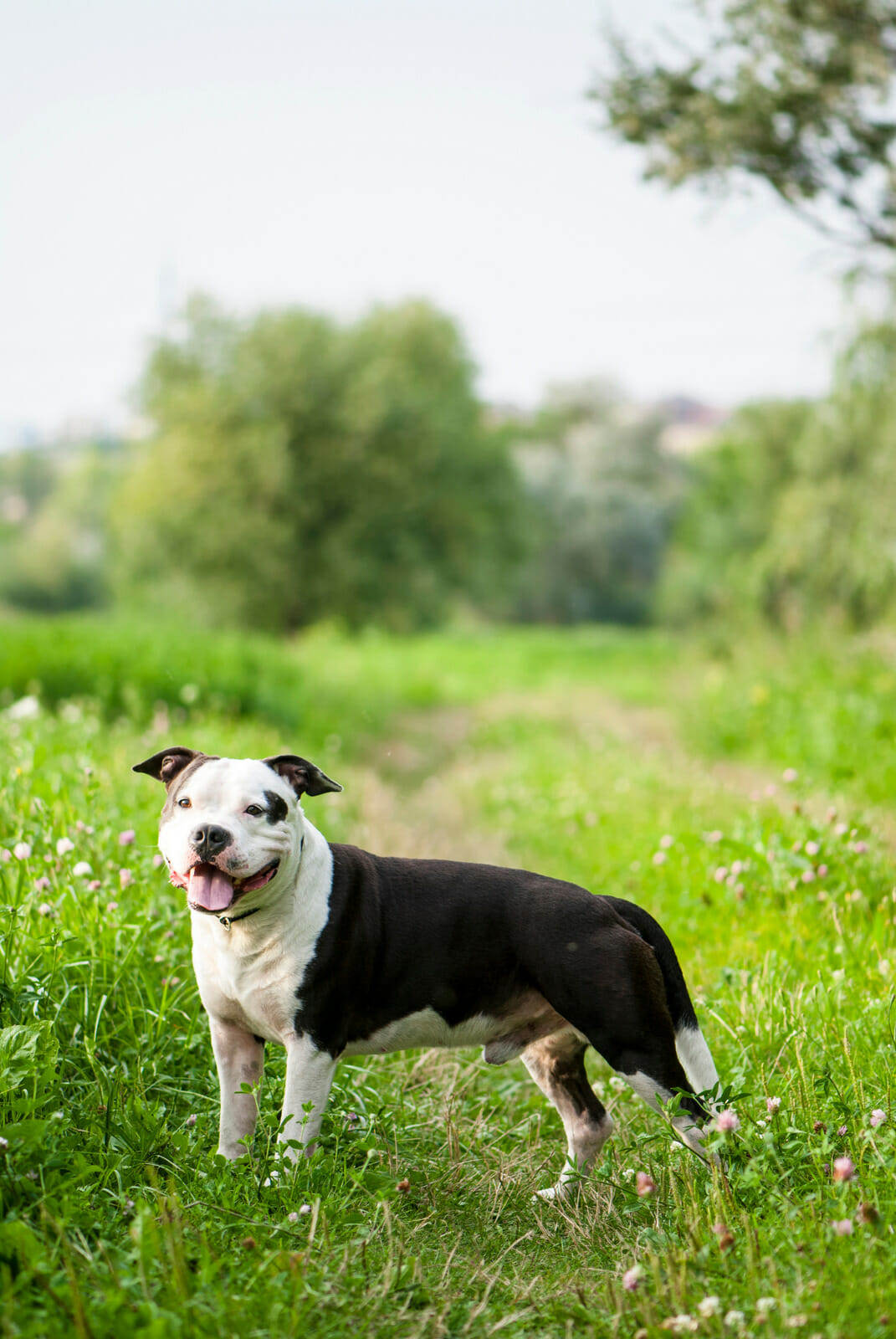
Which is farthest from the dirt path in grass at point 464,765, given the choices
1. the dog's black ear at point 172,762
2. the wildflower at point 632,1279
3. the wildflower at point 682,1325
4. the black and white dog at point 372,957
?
the wildflower at point 682,1325

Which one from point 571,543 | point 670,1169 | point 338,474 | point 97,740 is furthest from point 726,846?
point 571,543

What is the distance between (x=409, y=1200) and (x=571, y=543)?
170 feet

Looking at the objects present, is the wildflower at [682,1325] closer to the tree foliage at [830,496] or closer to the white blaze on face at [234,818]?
the white blaze on face at [234,818]

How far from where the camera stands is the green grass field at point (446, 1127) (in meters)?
2.44

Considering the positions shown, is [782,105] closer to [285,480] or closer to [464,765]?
[464,765]

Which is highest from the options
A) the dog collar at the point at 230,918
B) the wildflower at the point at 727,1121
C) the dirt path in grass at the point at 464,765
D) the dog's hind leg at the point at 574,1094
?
the dog collar at the point at 230,918

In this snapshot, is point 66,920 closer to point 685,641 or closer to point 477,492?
point 685,641

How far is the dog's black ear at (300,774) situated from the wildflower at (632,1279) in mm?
1428

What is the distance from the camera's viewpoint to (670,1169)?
3098 millimetres

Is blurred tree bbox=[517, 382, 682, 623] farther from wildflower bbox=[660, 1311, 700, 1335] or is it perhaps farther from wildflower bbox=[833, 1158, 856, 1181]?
wildflower bbox=[660, 1311, 700, 1335]

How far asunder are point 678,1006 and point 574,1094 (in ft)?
1.52

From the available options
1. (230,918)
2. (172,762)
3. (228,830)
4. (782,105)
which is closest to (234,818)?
(228,830)

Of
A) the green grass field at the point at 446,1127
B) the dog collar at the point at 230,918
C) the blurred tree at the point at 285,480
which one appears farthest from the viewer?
the blurred tree at the point at 285,480

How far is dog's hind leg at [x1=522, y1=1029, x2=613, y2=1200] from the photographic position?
342 centimetres
